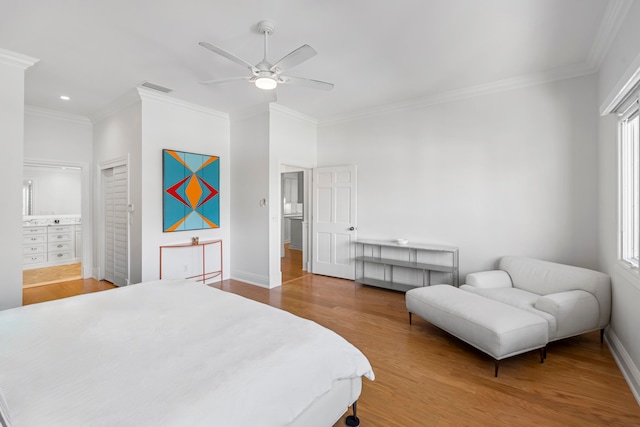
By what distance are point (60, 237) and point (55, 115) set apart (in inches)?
114

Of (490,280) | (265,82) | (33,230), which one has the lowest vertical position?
(490,280)

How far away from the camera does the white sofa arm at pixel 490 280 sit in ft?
11.2

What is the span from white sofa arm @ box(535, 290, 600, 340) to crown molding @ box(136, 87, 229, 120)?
16.8ft

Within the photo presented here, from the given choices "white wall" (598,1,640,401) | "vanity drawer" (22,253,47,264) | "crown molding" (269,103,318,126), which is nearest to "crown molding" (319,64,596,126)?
"white wall" (598,1,640,401)

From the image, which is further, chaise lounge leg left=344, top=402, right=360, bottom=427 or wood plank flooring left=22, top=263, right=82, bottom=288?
wood plank flooring left=22, top=263, right=82, bottom=288

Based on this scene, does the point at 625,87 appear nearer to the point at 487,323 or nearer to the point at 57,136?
the point at 487,323

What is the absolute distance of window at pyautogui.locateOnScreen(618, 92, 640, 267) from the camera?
2.50m

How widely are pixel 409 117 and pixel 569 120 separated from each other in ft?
6.47

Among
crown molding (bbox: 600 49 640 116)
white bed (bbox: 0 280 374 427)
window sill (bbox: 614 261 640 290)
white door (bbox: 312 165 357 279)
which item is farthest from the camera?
white door (bbox: 312 165 357 279)

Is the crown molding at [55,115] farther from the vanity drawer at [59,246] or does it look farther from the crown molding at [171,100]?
the vanity drawer at [59,246]

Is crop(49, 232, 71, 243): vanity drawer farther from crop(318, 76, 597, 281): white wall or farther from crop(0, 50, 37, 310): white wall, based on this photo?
crop(318, 76, 597, 281): white wall

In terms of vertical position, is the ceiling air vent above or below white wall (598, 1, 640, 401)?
above

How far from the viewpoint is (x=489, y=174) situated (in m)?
4.04

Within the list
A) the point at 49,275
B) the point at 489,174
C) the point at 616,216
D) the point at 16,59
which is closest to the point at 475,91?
the point at 489,174
